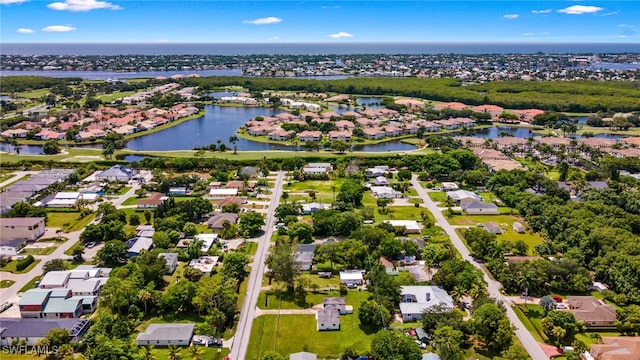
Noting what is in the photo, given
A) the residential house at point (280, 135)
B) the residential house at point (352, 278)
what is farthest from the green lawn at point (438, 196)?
the residential house at point (280, 135)

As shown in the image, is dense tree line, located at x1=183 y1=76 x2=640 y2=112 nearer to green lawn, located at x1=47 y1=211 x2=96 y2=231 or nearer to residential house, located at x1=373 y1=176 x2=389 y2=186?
residential house, located at x1=373 y1=176 x2=389 y2=186

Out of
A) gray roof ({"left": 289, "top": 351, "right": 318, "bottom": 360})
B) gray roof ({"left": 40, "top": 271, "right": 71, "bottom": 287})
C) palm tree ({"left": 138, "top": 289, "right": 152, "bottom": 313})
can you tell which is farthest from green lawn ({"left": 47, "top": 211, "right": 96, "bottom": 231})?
gray roof ({"left": 289, "top": 351, "right": 318, "bottom": 360})

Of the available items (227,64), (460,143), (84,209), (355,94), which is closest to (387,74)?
(355,94)

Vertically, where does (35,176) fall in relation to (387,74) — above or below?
below

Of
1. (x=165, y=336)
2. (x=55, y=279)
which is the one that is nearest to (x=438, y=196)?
(x=165, y=336)

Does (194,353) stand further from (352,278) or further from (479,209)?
(479,209)

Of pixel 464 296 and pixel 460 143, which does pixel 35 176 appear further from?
pixel 460 143

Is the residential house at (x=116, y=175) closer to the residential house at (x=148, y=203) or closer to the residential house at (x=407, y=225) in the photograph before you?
the residential house at (x=148, y=203)
